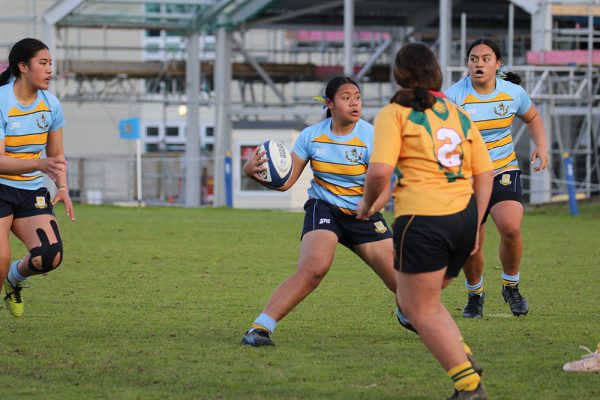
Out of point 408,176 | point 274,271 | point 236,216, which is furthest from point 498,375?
point 236,216

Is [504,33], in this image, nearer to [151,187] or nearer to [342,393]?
[151,187]

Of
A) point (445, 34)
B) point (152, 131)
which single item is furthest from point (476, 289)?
point (152, 131)

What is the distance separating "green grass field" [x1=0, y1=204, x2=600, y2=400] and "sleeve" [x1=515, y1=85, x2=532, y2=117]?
1.66 m

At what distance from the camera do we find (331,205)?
26.5 feet

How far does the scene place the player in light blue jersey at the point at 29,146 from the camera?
8125 mm

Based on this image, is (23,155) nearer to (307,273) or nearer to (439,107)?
(307,273)

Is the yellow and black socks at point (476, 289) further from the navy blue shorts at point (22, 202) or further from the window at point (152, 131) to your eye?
the window at point (152, 131)

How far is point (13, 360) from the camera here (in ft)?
24.4

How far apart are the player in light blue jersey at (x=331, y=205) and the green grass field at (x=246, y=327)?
38 cm

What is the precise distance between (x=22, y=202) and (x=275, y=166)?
1.83 meters

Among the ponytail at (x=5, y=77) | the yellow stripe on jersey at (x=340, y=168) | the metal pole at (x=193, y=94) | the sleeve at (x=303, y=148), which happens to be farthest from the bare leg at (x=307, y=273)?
the metal pole at (x=193, y=94)

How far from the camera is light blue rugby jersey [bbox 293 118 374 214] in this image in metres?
8.04

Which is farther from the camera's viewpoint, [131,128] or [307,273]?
[131,128]

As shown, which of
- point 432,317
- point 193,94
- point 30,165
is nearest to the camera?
point 432,317
